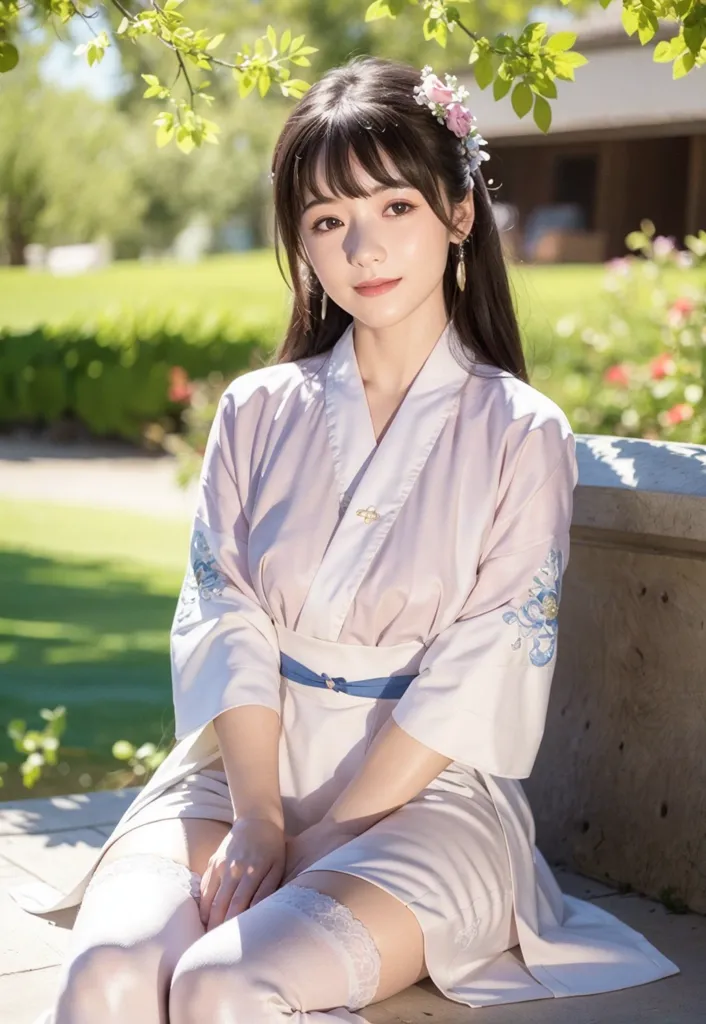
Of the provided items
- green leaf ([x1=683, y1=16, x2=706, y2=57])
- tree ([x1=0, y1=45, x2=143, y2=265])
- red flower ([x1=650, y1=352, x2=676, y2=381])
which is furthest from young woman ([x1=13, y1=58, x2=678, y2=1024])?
tree ([x1=0, y1=45, x2=143, y2=265])

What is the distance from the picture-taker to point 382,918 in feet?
6.54

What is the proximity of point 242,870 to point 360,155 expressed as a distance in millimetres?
1051

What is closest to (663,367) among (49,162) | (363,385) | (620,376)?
(620,376)

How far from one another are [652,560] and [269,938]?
1139 millimetres

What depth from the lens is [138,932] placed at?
193 cm

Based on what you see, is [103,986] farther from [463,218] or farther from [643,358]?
[643,358]

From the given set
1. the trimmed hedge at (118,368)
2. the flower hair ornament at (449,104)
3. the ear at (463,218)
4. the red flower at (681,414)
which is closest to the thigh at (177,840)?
the ear at (463,218)

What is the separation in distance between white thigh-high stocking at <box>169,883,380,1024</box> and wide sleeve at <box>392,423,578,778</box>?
333 mm

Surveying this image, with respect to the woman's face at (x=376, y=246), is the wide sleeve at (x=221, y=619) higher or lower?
lower

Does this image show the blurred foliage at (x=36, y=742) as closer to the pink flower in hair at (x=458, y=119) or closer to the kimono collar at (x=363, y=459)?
the kimono collar at (x=363, y=459)

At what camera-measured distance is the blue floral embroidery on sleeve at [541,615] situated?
88.0 inches

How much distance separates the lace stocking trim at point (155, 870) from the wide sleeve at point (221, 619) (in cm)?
23

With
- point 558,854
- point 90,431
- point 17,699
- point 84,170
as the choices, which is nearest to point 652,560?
point 558,854

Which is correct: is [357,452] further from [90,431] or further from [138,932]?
[90,431]
